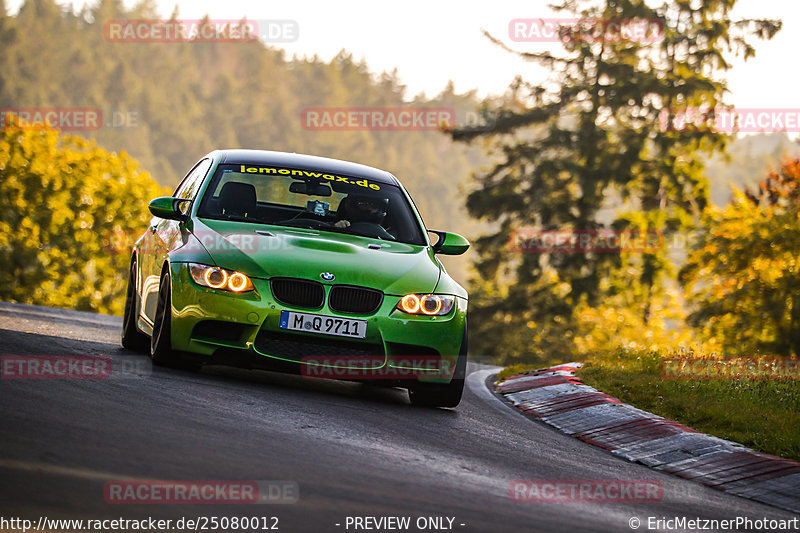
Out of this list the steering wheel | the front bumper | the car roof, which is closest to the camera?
the front bumper

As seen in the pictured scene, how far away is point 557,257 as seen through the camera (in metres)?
43.7

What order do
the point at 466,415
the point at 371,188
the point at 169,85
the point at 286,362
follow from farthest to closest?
1. the point at 169,85
2. the point at 371,188
3. the point at 466,415
4. the point at 286,362

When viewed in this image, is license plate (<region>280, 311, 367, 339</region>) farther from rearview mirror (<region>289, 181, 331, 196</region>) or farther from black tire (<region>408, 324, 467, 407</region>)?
rearview mirror (<region>289, 181, 331, 196</region>)

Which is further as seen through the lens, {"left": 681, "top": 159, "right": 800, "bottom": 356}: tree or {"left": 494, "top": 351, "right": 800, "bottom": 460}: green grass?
{"left": 681, "top": 159, "right": 800, "bottom": 356}: tree

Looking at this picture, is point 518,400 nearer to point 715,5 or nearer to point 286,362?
point 286,362

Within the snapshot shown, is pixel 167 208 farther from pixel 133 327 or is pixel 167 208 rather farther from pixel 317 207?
pixel 133 327

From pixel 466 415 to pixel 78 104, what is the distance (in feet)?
504

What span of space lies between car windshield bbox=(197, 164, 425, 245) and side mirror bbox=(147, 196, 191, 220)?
196mm

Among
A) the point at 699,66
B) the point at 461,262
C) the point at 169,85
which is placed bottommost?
the point at 461,262

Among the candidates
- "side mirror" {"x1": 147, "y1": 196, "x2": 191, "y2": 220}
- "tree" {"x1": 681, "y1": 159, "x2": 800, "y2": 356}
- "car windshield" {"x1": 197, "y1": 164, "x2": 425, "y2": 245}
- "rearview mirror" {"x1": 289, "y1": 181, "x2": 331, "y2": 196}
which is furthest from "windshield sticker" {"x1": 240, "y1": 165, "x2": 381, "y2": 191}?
"tree" {"x1": 681, "y1": 159, "x2": 800, "y2": 356}

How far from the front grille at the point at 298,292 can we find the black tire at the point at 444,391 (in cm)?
104

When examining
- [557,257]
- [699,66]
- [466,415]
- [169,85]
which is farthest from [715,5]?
[169,85]

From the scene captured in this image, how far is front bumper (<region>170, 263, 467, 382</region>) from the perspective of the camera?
800cm

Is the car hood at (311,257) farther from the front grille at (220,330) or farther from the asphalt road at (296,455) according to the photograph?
the asphalt road at (296,455)
